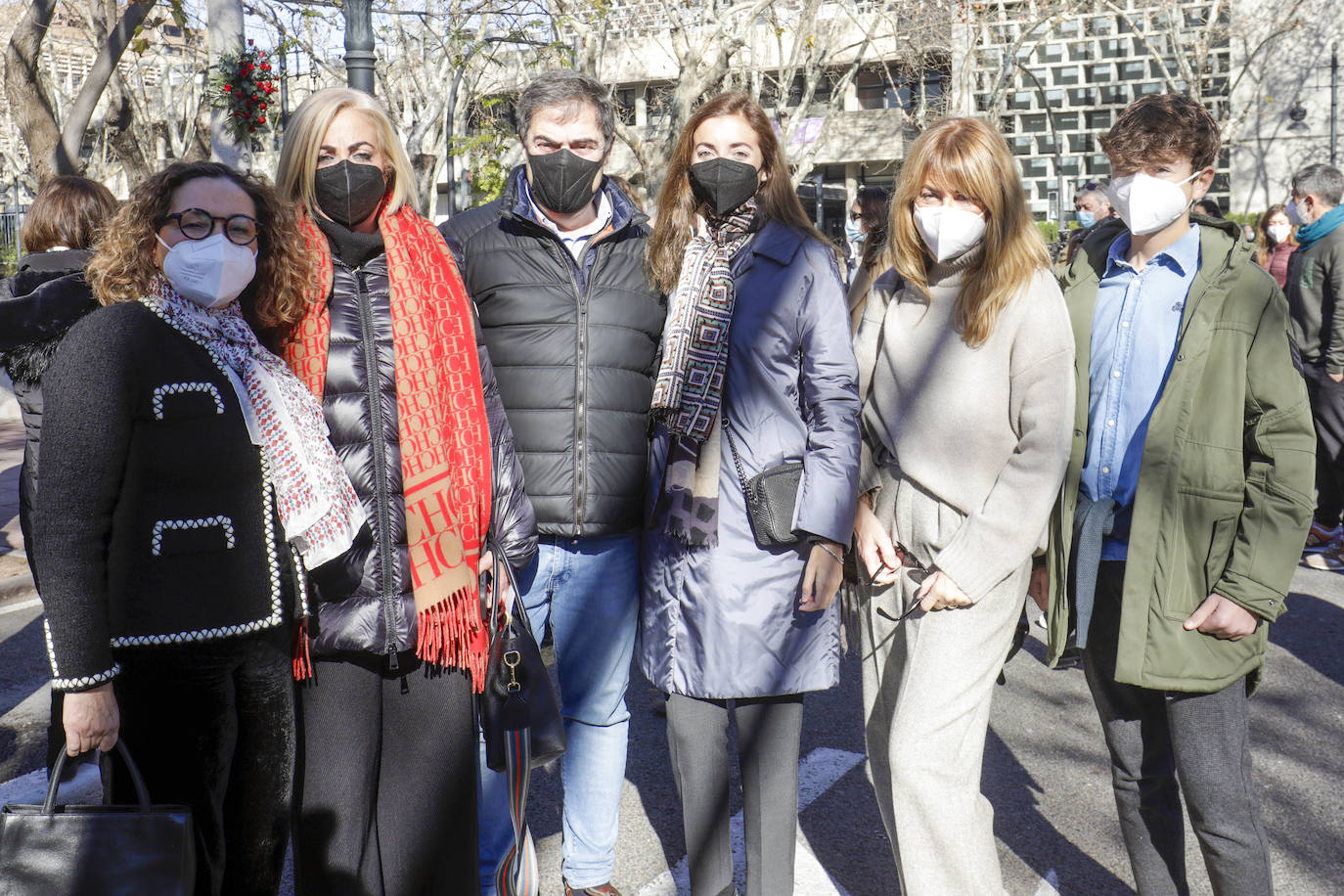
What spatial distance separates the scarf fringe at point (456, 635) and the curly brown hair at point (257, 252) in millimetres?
706

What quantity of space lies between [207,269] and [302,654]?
34.1 inches

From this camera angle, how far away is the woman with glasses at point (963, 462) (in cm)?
254

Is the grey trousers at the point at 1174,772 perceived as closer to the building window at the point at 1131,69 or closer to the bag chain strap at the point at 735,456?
the bag chain strap at the point at 735,456

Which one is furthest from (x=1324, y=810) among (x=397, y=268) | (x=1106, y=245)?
(x=397, y=268)

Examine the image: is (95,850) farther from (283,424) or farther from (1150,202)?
(1150,202)

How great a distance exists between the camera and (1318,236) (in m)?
6.87

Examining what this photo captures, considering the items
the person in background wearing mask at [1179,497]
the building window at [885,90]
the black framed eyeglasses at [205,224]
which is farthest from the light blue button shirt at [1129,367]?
the building window at [885,90]

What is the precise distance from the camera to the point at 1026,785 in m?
4.04

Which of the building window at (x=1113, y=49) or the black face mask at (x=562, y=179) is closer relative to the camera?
the black face mask at (x=562, y=179)

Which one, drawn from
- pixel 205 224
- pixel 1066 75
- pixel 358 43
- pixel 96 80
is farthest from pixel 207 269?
pixel 1066 75

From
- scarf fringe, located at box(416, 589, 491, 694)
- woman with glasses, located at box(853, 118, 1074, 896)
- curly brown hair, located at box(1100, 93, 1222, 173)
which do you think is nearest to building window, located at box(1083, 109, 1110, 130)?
curly brown hair, located at box(1100, 93, 1222, 173)

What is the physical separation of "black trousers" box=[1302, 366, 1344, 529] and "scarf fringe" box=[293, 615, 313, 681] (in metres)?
6.26

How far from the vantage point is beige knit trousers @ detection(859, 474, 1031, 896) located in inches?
102

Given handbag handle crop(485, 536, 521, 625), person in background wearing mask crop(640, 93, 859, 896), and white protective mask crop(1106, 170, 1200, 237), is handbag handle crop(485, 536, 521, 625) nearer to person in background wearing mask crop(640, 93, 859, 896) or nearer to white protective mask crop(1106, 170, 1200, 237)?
person in background wearing mask crop(640, 93, 859, 896)
